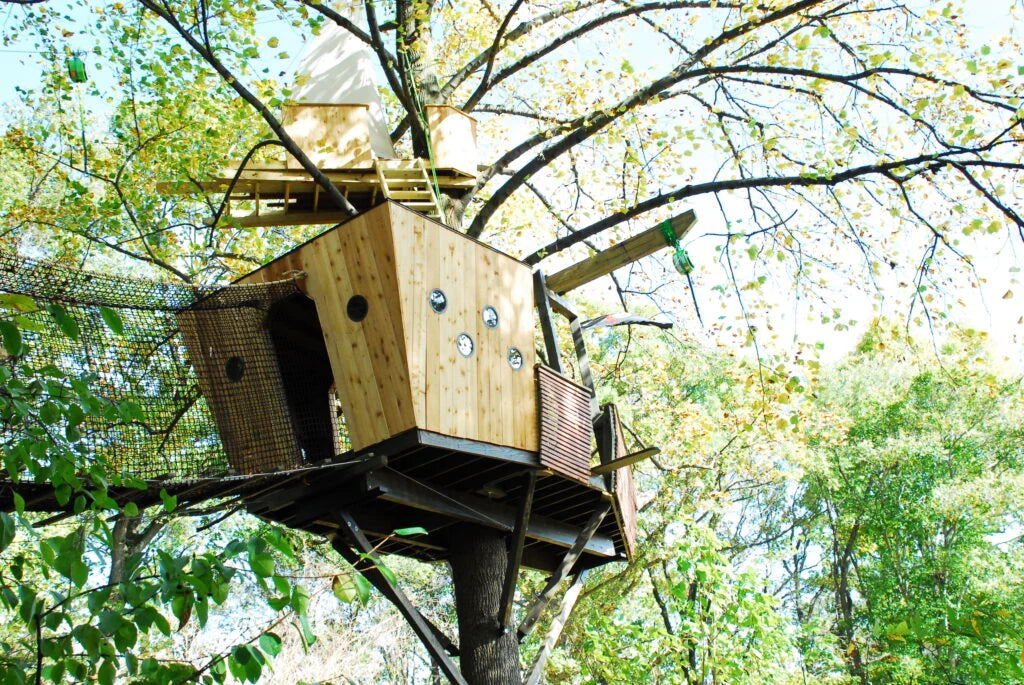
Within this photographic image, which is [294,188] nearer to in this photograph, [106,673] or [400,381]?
[400,381]

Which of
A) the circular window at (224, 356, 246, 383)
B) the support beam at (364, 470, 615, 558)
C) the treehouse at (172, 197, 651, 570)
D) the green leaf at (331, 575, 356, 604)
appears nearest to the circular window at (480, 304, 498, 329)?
the treehouse at (172, 197, 651, 570)

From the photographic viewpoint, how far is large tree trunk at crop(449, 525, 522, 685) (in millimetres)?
7078

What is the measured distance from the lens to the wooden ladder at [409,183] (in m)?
8.12

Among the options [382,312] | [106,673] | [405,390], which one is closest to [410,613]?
[405,390]

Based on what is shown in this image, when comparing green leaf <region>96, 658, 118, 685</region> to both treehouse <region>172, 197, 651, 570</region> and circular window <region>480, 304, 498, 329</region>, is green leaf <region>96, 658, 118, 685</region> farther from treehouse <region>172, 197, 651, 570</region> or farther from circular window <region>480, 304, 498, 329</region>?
circular window <region>480, 304, 498, 329</region>

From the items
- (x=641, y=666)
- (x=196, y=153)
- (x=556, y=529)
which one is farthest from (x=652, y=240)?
(x=641, y=666)

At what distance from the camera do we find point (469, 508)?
7.13m

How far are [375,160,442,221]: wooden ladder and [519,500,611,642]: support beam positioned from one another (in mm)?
2741

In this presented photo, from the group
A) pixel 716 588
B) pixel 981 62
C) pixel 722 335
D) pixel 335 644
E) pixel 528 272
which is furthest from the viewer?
pixel 335 644

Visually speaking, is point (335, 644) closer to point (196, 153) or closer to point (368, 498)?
point (196, 153)

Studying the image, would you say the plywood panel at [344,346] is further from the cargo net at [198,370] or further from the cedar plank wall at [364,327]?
the cargo net at [198,370]

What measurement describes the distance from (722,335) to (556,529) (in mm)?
5548

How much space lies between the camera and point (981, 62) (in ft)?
26.3

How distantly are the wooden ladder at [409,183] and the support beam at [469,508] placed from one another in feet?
7.72
